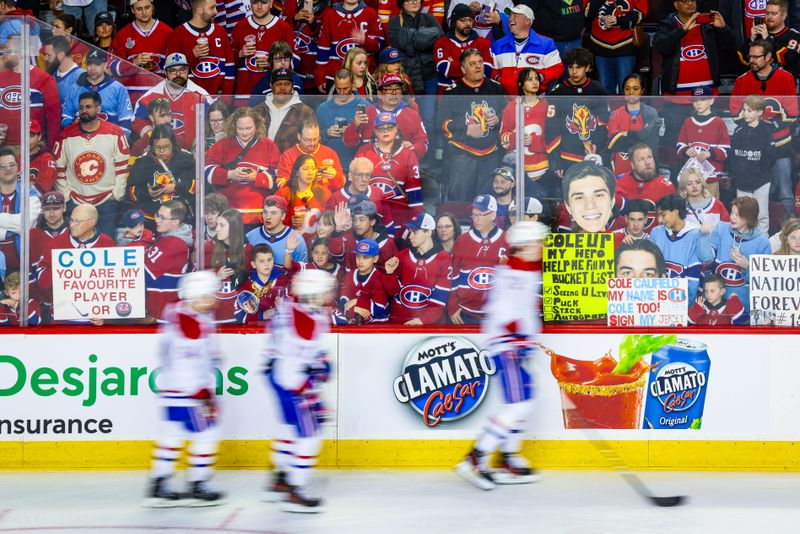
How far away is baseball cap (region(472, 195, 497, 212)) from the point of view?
754 cm

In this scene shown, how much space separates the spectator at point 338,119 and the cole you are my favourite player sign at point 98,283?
1479 mm

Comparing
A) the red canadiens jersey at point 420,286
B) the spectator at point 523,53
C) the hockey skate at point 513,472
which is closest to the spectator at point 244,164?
the red canadiens jersey at point 420,286

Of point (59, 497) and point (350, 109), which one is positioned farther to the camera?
point (350, 109)

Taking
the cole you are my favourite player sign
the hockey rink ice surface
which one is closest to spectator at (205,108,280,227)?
the cole you are my favourite player sign

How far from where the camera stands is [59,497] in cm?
668

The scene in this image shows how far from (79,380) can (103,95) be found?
1.89 m

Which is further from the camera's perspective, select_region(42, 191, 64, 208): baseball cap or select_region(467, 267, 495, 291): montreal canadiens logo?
select_region(467, 267, 495, 291): montreal canadiens logo

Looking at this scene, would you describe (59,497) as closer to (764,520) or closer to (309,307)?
(309,307)

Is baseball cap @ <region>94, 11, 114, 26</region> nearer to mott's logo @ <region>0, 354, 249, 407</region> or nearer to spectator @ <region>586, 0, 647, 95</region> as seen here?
mott's logo @ <region>0, 354, 249, 407</region>

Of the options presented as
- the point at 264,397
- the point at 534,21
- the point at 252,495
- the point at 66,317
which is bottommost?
the point at 252,495

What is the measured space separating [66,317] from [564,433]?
11.1 feet

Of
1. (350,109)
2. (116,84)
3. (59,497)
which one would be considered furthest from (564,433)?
(116,84)

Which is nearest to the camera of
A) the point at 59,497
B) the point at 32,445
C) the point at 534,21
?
the point at 59,497

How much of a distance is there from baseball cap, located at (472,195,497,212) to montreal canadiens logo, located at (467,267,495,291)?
1.32 ft
